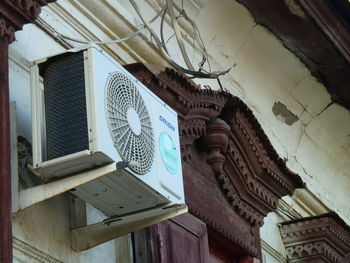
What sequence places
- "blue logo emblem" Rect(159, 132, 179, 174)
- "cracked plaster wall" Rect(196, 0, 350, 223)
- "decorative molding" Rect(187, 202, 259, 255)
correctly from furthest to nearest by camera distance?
"cracked plaster wall" Rect(196, 0, 350, 223)
"decorative molding" Rect(187, 202, 259, 255)
"blue logo emblem" Rect(159, 132, 179, 174)

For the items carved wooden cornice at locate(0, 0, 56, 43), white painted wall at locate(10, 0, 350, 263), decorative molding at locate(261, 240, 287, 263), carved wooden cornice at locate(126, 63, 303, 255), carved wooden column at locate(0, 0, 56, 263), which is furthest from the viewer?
decorative molding at locate(261, 240, 287, 263)

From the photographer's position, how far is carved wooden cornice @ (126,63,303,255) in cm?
594

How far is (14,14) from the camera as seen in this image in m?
4.76

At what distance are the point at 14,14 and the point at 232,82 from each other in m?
2.95

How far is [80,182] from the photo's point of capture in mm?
4773

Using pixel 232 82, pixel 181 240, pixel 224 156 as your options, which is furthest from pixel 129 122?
pixel 232 82

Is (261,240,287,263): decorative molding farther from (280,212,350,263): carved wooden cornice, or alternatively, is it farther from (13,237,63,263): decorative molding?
(13,237,63,263): decorative molding

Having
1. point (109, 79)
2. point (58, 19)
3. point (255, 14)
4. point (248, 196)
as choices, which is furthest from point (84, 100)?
point (255, 14)

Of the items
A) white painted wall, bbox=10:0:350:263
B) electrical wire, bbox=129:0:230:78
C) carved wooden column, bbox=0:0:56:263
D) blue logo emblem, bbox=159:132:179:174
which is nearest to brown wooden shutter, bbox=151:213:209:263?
white painted wall, bbox=10:0:350:263

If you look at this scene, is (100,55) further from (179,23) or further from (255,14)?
(255,14)

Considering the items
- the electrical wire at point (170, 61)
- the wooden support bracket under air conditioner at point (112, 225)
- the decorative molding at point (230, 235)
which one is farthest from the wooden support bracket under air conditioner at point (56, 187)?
the electrical wire at point (170, 61)

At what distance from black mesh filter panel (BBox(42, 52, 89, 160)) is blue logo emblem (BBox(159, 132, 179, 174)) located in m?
0.50

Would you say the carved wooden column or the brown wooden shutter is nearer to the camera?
the carved wooden column

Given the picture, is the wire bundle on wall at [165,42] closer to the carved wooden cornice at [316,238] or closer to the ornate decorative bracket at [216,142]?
the ornate decorative bracket at [216,142]
